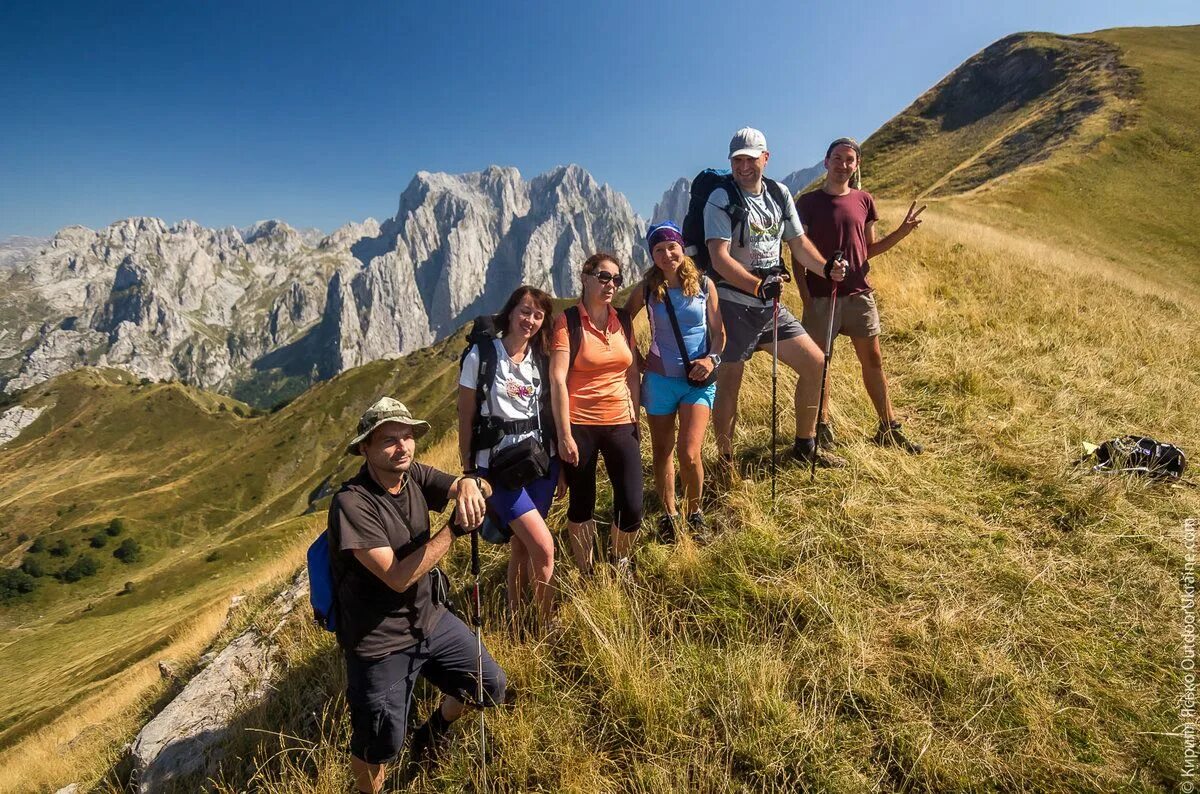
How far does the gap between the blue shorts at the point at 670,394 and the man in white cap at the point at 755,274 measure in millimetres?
811

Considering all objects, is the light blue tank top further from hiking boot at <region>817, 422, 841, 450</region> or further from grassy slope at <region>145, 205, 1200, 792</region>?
hiking boot at <region>817, 422, 841, 450</region>

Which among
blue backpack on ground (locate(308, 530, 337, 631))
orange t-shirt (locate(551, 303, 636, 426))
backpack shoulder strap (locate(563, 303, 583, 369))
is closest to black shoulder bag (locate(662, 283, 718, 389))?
orange t-shirt (locate(551, 303, 636, 426))

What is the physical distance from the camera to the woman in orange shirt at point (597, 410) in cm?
443

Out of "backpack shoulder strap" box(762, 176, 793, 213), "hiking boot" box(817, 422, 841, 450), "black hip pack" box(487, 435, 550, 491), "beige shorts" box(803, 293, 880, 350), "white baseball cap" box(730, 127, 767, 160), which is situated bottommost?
"hiking boot" box(817, 422, 841, 450)

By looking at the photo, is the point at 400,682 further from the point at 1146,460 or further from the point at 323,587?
the point at 1146,460

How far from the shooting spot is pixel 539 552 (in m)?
4.09

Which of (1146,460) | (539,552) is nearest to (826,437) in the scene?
(1146,460)

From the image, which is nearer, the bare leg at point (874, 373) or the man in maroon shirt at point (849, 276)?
the man in maroon shirt at point (849, 276)

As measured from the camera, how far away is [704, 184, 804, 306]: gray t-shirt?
5020mm

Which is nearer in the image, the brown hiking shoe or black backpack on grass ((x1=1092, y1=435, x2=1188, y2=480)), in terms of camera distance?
black backpack on grass ((x1=1092, y1=435, x2=1188, y2=480))

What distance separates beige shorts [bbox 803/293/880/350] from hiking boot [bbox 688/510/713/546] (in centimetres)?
253

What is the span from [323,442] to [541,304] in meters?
175

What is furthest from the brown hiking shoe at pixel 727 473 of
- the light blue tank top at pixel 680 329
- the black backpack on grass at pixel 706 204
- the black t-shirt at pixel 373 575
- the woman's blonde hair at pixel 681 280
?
the black t-shirt at pixel 373 575

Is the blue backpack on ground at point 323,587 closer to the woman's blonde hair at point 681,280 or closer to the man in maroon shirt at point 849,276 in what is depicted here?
the woman's blonde hair at point 681,280
